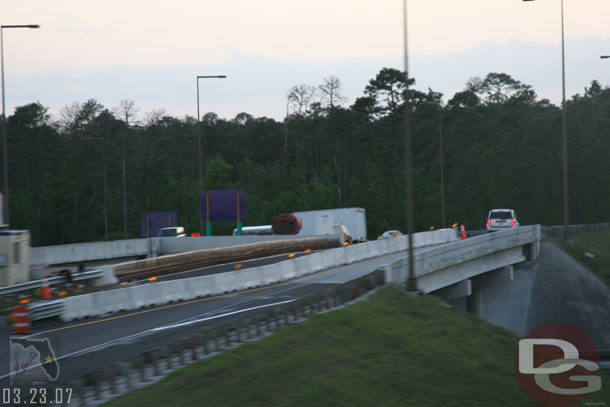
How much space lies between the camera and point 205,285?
88.5 feet

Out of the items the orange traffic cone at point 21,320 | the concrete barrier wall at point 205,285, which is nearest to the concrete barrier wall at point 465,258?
the concrete barrier wall at point 205,285

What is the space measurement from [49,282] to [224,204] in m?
28.8

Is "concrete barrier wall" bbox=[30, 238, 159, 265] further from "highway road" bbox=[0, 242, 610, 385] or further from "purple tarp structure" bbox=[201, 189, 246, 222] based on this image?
"highway road" bbox=[0, 242, 610, 385]

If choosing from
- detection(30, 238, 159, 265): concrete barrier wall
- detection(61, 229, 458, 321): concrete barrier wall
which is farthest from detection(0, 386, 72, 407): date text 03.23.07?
detection(30, 238, 159, 265): concrete barrier wall

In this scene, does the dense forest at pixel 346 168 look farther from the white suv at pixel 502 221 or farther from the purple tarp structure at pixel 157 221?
the white suv at pixel 502 221

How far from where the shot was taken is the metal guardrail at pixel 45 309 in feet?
66.2

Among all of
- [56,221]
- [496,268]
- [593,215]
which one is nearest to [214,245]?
[496,268]

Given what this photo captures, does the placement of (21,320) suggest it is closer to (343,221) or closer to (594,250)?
(343,221)

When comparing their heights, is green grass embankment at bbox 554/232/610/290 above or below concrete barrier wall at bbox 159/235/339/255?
below

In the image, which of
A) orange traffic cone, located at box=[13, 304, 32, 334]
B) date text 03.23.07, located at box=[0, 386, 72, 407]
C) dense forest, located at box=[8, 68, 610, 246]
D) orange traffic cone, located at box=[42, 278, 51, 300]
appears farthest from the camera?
dense forest, located at box=[8, 68, 610, 246]

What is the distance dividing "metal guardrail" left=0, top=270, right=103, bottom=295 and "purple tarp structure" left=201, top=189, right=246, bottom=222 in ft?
83.5

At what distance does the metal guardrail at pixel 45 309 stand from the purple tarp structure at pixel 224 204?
3372 centimetres

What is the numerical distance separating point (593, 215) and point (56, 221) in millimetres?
76542

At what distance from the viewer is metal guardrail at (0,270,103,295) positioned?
2497 centimetres
